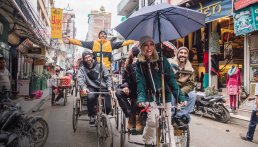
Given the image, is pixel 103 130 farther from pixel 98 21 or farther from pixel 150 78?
pixel 98 21

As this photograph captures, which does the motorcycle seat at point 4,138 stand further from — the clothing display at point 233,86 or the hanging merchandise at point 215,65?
the hanging merchandise at point 215,65

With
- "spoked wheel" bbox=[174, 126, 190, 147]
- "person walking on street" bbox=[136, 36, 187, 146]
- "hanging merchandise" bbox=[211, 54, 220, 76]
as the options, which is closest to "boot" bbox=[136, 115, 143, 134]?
"person walking on street" bbox=[136, 36, 187, 146]

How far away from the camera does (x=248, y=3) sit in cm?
1159

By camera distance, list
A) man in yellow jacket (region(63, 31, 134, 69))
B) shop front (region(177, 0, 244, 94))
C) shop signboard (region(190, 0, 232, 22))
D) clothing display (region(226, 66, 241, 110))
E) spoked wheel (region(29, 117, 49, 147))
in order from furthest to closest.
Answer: shop front (region(177, 0, 244, 94)), shop signboard (region(190, 0, 232, 22)), clothing display (region(226, 66, 241, 110)), man in yellow jacket (region(63, 31, 134, 69)), spoked wheel (region(29, 117, 49, 147))

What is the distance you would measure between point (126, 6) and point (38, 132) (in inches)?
1300

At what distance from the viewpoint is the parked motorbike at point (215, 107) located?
412 inches

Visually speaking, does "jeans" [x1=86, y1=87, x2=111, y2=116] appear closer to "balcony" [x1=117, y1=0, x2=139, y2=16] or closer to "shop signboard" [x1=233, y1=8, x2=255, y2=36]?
"shop signboard" [x1=233, y1=8, x2=255, y2=36]

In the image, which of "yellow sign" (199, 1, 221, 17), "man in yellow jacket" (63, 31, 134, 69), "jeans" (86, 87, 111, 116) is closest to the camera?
"jeans" (86, 87, 111, 116)

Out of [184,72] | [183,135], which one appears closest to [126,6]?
[184,72]

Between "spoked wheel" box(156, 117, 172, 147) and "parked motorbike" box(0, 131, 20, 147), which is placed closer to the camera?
"spoked wheel" box(156, 117, 172, 147)

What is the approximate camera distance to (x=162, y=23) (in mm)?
5227

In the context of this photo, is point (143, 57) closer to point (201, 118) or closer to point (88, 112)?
point (88, 112)

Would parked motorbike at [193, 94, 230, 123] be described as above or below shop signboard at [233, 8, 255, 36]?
below

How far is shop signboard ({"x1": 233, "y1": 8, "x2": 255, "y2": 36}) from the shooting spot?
38.3 feet
